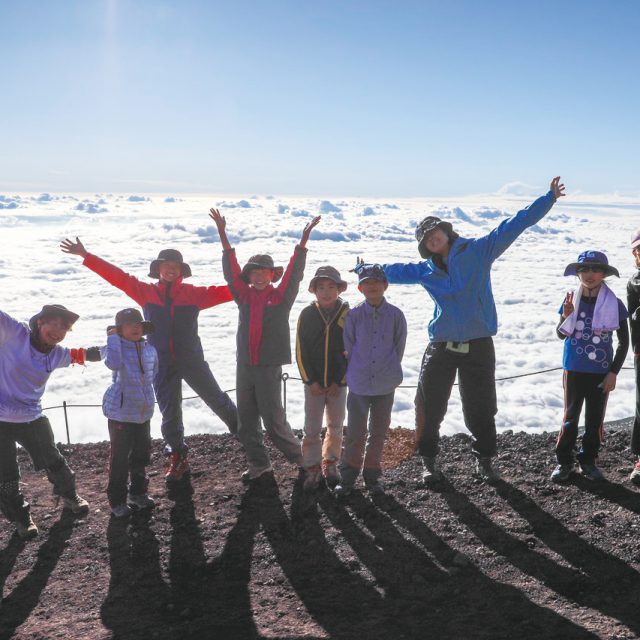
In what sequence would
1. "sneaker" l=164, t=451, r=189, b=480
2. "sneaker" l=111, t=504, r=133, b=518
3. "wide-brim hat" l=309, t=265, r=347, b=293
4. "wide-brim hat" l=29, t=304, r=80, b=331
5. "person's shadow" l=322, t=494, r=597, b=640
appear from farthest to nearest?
"sneaker" l=164, t=451, r=189, b=480, "sneaker" l=111, t=504, r=133, b=518, "wide-brim hat" l=309, t=265, r=347, b=293, "wide-brim hat" l=29, t=304, r=80, b=331, "person's shadow" l=322, t=494, r=597, b=640

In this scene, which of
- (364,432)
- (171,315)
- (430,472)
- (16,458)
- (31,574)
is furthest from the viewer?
(171,315)

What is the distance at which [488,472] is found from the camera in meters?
4.84

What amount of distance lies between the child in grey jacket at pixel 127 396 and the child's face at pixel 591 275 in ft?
11.1

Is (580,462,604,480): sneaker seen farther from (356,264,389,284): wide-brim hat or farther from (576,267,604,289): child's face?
(356,264,389,284): wide-brim hat

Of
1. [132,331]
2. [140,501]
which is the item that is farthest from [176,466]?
[132,331]

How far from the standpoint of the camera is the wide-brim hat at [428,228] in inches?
169

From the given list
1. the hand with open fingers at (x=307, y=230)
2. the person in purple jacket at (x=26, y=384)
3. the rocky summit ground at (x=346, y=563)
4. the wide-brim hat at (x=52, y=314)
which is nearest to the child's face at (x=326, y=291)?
the hand with open fingers at (x=307, y=230)

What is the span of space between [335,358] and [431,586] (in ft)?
5.98

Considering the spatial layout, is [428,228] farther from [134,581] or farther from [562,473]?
[134,581]

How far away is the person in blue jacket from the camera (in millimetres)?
4195

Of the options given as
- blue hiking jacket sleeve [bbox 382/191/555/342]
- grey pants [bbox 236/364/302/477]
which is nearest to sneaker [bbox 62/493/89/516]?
grey pants [bbox 236/364/302/477]

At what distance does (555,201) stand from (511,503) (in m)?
2.32

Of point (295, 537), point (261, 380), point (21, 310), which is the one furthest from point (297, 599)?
point (21, 310)

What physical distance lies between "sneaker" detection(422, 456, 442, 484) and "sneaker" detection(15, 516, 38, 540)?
319 cm
